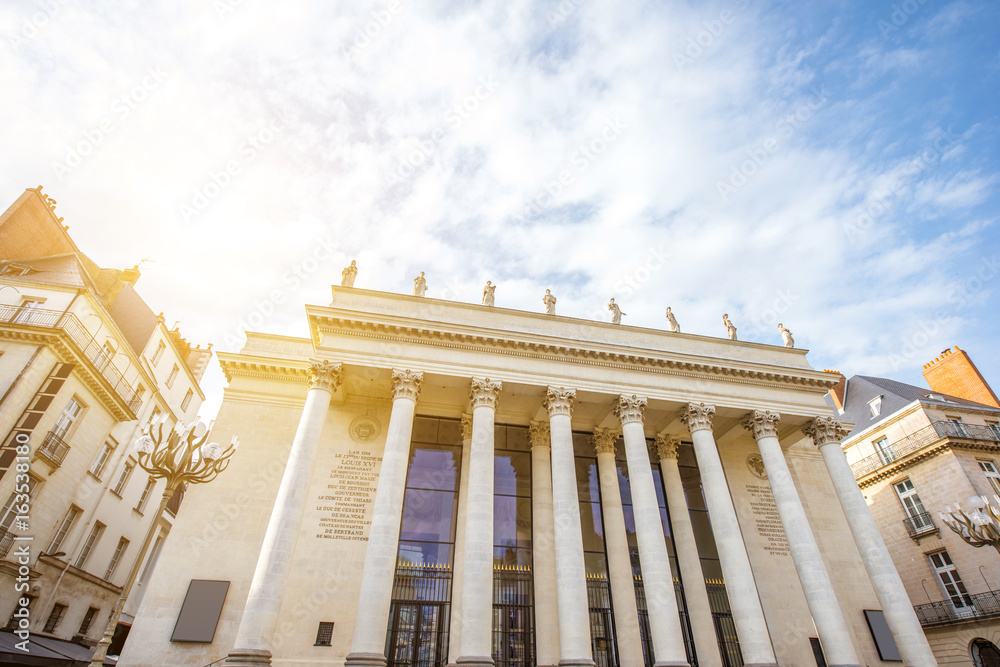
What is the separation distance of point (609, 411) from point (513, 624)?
7.83 m

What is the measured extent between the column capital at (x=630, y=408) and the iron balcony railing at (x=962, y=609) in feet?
56.9

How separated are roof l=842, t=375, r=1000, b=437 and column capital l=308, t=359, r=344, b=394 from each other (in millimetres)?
26188

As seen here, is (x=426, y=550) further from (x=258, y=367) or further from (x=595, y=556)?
(x=258, y=367)

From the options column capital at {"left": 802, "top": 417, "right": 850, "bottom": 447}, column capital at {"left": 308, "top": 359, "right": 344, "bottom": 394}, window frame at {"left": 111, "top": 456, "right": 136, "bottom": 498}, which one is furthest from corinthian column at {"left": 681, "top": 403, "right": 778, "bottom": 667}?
window frame at {"left": 111, "top": 456, "right": 136, "bottom": 498}

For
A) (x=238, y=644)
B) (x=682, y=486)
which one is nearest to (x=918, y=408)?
(x=682, y=486)

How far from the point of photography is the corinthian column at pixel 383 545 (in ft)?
44.0

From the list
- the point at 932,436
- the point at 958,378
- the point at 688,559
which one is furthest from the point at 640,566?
the point at 958,378

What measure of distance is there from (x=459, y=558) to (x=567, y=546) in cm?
387

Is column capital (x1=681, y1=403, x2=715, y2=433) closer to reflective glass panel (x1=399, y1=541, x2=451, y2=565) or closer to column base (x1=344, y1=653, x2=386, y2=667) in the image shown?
reflective glass panel (x1=399, y1=541, x2=451, y2=565)

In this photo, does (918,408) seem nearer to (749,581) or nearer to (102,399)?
(749,581)

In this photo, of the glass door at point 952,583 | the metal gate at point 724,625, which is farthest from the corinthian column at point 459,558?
the glass door at point 952,583

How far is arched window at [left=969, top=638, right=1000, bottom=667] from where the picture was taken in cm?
2153

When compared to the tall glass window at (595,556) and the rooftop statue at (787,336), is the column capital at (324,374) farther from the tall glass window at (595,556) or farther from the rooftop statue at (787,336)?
the rooftop statue at (787,336)

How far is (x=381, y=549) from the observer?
47.2ft
